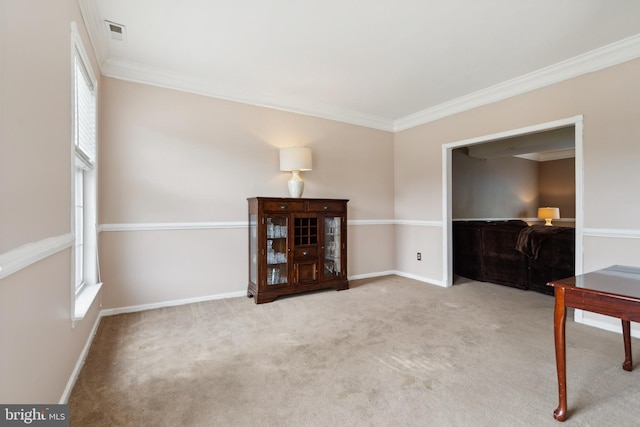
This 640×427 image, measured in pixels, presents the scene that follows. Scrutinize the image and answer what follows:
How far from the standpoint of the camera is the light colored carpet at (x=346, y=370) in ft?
5.14

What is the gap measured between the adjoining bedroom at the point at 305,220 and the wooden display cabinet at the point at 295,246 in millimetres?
32

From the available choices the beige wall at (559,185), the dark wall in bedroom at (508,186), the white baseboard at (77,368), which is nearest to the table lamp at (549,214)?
the dark wall in bedroom at (508,186)

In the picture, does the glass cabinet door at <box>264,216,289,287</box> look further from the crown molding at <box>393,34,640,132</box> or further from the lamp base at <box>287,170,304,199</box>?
the crown molding at <box>393,34,640,132</box>

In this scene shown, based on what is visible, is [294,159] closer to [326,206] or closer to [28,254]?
[326,206]

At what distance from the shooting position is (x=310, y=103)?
13.3ft

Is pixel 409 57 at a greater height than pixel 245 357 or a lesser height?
greater

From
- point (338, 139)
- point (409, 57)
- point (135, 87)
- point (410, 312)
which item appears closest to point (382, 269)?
point (410, 312)

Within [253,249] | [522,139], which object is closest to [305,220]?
[253,249]

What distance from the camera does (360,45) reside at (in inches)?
105

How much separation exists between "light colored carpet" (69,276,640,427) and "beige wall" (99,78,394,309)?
1.29 ft

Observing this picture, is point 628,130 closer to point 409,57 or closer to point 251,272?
point 409,57

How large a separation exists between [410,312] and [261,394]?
1853mm

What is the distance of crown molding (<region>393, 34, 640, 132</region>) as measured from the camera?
8.70 feet

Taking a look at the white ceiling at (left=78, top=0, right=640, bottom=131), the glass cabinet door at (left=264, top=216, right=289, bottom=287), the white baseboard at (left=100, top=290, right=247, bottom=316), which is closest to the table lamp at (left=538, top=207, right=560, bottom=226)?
the white ceiling at (left=78, top=0, right=640, bottom=131)
